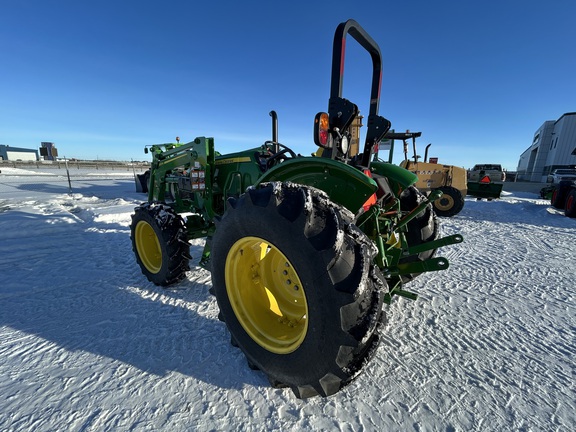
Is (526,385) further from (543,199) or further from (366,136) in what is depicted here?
(543,199)

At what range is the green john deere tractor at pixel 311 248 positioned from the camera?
4.63ft

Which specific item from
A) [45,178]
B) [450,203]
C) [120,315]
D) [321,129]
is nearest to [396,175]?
[321,129]

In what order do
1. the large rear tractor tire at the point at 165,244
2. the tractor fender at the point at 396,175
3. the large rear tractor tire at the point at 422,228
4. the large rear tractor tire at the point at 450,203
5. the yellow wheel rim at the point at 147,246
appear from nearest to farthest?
1. the tractor fender at the point at 396,175
2. the large rear tractor tire at the point at 422,228
3. the large rear tractor tire at the point at 165,244
4. the yellow wheel rim at the point at 147,246
5. the large rear tractor tire at the point at 450,203

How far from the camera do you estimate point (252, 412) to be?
5.17 ft

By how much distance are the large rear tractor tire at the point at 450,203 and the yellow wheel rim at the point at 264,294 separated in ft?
26.1

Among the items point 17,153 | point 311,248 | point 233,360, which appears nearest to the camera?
point 311,248

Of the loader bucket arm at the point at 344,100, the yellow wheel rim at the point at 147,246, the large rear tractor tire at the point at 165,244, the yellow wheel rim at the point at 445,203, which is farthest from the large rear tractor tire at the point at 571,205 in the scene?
the yellow wheel rim at the point at 147,246

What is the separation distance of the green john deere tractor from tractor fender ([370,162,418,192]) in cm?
1

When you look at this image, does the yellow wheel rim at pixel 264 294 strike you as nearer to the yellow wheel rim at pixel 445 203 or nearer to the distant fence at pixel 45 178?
the yellow wheel rim at pixel 445 203

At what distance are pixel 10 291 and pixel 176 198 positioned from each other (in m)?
2.08

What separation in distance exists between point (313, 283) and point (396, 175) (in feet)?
5.82

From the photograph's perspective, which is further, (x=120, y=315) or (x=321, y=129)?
(x=120, y=315)

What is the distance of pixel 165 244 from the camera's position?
3.06 m

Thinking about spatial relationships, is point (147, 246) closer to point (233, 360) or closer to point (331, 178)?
point (233, 360)
